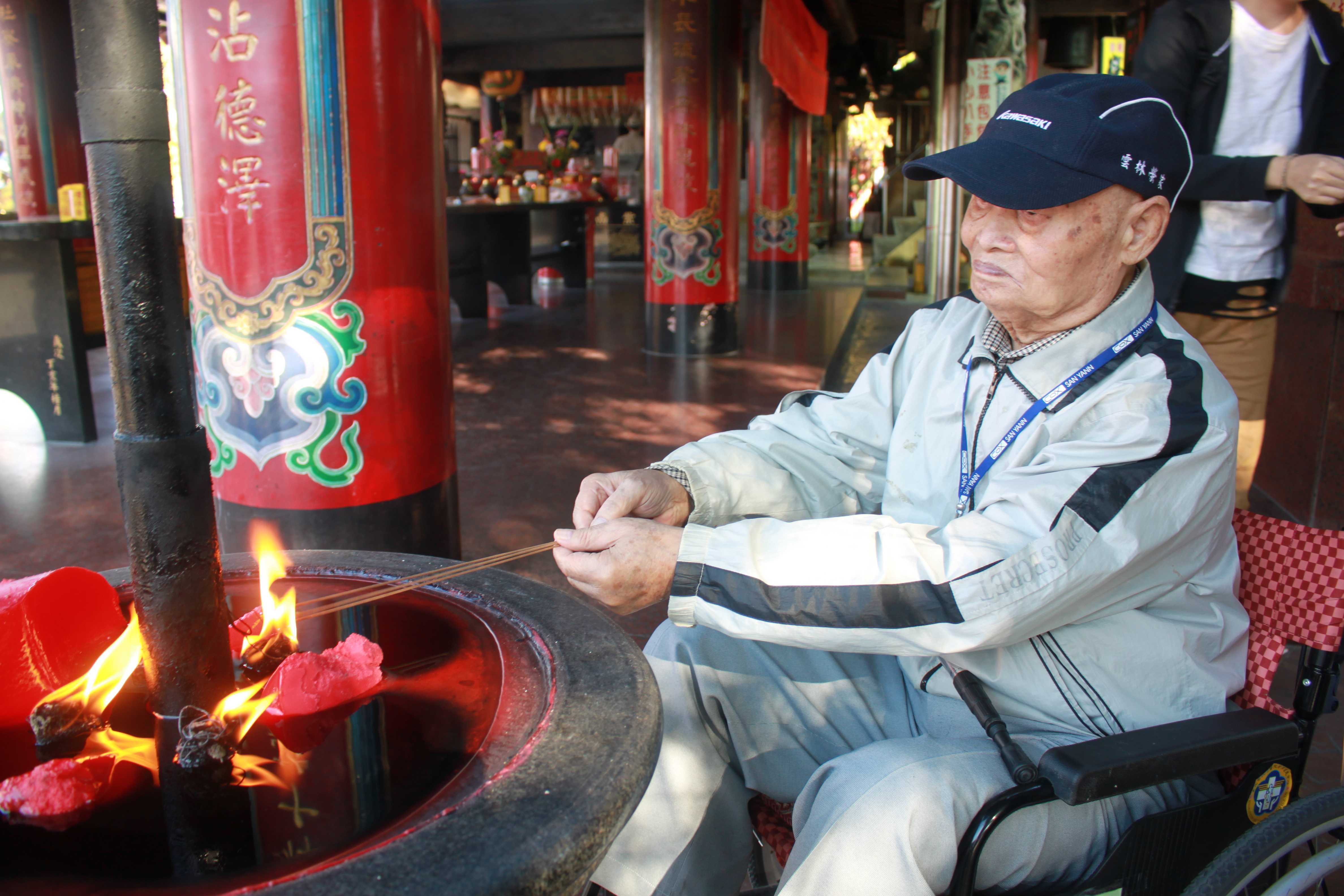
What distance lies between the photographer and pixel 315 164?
2027 millimetres

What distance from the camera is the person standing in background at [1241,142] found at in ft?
6.83

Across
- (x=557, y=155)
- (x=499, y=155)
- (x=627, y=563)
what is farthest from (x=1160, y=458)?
(x=557, y=155)

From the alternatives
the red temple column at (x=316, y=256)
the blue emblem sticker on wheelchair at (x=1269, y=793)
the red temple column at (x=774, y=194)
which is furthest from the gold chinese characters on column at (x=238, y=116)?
the red temple column at (x=774, y=194)

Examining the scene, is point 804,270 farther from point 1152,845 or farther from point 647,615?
point 1152,845

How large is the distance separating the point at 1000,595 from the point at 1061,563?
0.07 meters

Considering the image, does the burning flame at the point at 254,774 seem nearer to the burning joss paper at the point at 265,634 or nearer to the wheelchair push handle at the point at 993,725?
the burning joss paper at the point at 265,634

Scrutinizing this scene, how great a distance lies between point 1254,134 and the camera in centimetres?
216

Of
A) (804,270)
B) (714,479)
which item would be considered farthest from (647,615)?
(804,270)

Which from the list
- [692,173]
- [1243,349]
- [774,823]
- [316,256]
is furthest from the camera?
[692,173]

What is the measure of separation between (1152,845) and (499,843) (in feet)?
2.32

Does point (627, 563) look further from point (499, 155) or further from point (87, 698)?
point (499, 155)

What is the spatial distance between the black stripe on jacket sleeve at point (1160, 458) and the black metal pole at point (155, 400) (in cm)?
87

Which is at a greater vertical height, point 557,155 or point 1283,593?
point 557,155

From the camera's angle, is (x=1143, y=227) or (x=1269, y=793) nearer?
(x=1269, y=793)
